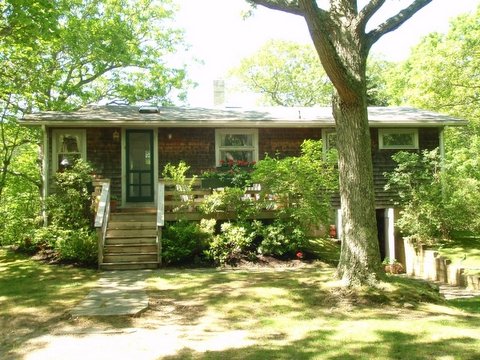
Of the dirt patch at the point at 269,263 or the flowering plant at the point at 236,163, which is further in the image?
the flowering plant at the point at 236,163

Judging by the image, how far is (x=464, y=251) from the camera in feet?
38.1

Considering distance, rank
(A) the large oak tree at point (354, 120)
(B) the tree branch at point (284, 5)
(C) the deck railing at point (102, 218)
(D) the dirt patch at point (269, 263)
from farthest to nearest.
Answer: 1. (D) the dirt patch at point (269, 263)
2. (C) the deck railing at point (102, 218)
3. (B) the tree branch at point (284, 5)
4. (A) the large oak tree at point (354, 120)

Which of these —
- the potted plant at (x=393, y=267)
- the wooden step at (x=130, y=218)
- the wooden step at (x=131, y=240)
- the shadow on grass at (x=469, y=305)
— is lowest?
the potted plant at (x=393, y=267)

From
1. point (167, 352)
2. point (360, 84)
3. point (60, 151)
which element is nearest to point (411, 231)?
point (360, 84)

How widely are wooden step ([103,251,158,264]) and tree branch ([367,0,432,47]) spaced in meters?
6.44

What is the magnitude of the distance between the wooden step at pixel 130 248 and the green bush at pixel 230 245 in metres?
1.35

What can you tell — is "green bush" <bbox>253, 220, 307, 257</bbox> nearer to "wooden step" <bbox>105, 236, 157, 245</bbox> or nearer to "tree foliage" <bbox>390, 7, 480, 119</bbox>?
"wooden step" <bbox>105, 236, 157, 245</bbox>

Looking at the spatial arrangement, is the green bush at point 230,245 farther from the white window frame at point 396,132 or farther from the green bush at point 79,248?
the white window frame at point 396,132

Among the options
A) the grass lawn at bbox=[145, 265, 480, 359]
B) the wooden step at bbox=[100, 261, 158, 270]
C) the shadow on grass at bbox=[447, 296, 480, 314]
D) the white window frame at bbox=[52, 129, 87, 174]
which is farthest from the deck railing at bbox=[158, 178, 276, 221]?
the shadow on grass at bbox=[447, 296, 480, 314]

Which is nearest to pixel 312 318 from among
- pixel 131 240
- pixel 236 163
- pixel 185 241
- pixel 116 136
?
pixel 185 241

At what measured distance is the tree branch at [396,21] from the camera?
6.93m

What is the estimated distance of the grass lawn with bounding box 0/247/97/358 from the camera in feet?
18.8

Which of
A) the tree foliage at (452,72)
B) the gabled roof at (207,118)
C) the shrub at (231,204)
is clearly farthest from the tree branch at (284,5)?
the tree foliage at (452,72)

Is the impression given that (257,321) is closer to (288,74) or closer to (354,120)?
(354,120)
